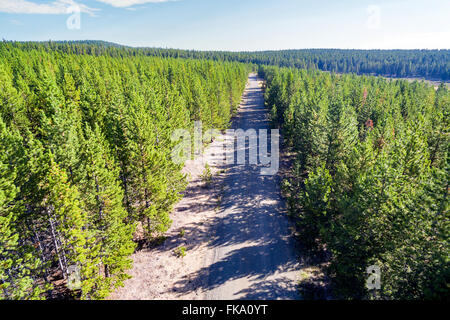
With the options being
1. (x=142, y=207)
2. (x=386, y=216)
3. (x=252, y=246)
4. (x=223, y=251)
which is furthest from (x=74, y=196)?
(x=386, y=216)

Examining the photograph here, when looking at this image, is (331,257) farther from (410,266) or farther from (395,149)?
(395,149)

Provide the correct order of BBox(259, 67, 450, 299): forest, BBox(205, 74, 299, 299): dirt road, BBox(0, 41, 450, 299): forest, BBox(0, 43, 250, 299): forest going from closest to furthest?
BBox(259, 67, 450, 299): forest → BBox(0, 41, 450, 299): forest → BBox(0, 43, 250, 299): forest → BBox(205, 74, 299, 299): dirt road

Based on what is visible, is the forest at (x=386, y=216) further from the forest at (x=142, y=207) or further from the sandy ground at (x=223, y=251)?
the sandy ground at (x=223, y=251)

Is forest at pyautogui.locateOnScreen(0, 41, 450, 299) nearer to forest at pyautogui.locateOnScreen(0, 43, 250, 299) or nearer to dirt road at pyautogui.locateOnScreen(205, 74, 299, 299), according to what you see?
forest at pyautogui.locateOnScreen(0, 43, 250, 299)

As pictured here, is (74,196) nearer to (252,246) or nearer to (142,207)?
(142,207)

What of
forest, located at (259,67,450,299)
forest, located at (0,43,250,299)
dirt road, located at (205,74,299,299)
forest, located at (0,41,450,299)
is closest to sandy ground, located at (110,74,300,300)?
dirt road, located at (205,74,299,299)

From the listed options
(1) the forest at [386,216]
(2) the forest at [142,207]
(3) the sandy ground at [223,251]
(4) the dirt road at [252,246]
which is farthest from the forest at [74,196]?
(1) the forest at [386,216]

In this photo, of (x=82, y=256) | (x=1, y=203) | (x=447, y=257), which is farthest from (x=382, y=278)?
(x=1, y=203)
